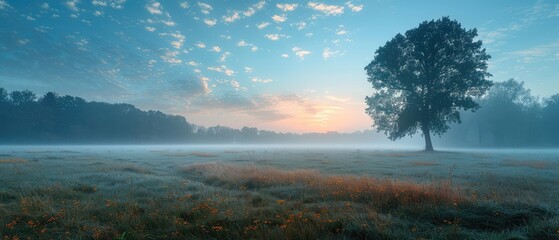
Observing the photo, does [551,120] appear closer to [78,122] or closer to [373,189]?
[373,189]

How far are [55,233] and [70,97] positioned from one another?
123m

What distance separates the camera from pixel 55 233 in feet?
22.4

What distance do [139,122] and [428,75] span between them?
115m

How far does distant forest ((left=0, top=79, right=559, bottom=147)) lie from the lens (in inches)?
3083

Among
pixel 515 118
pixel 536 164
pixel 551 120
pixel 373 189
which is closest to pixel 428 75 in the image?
pixel 536 164

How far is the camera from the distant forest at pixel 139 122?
78312mm

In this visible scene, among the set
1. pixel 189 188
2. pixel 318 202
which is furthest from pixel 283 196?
pixel 189 188

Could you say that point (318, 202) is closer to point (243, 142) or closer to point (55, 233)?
point (55, 233)

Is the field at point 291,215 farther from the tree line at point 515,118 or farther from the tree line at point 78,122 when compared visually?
the tree line at point 78,122

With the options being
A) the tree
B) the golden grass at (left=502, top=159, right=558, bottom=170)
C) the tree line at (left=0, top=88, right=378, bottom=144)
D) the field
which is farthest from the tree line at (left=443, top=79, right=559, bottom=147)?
the tree line at (left=0, top=88, right=378, bottom=144)

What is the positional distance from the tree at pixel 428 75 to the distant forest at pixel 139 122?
49736 mm

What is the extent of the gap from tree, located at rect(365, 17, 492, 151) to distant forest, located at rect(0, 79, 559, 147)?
49736 mm

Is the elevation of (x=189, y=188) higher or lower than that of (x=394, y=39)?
lower

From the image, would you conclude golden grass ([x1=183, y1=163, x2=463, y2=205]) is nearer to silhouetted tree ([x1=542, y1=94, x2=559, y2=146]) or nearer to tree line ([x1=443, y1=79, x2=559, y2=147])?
tree line ([x1=443, y1=79, x2=559, y2=147])
